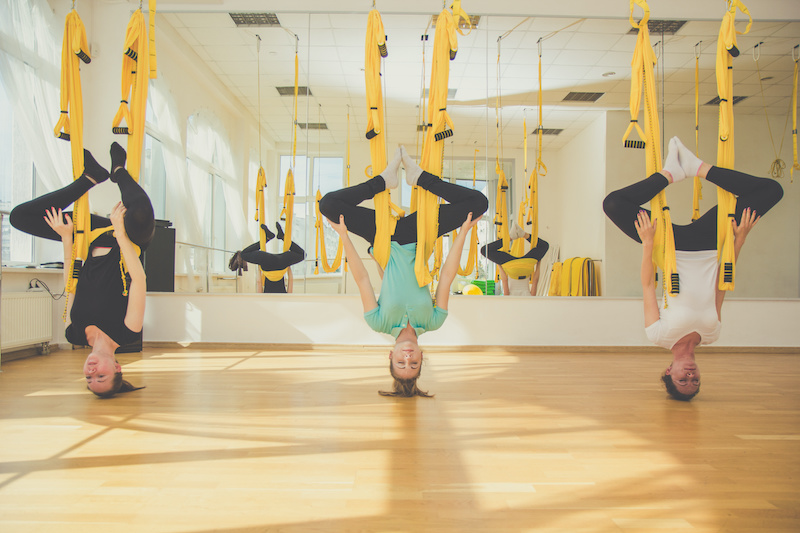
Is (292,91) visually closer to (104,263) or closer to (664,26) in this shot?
(104,263)

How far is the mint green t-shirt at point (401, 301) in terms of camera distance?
3.13 metres

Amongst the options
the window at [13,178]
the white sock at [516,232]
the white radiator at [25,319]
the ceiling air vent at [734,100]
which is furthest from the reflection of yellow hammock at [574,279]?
the window at [13,178]

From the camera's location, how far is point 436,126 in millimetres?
2982

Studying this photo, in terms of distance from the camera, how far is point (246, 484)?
181 centimetres

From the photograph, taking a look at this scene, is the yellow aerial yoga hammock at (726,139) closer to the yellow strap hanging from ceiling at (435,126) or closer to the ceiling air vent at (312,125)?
the yellow strap hanging from ceiling at (435,126)

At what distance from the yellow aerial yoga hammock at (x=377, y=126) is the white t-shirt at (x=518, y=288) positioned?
9.40ft

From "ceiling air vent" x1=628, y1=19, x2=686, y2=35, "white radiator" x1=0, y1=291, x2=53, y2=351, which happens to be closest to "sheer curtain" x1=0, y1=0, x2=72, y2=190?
"white radiator" x1=0, y1=291, x2=53, y2=351

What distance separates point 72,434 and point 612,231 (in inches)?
217

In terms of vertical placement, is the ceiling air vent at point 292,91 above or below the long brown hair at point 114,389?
above

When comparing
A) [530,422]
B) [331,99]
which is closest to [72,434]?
[530,422]

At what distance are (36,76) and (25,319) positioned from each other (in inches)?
89.3

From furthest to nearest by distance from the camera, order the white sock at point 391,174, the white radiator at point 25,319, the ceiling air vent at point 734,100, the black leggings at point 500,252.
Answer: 1. the ceiling air vent at point 734,100
2. the black leggings at point 500,252
3. the white radiator at point 25,319
4. the white sock at point 391,174

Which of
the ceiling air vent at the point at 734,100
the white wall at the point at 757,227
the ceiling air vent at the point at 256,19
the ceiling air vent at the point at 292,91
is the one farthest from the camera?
the ceiling air vent at the point at 734,100

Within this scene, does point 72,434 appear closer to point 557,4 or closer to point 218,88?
point 218,88
